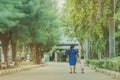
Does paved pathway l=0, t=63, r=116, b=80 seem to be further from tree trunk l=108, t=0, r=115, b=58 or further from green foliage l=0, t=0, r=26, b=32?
tree trunk l=108, t=0, r=115, b=58

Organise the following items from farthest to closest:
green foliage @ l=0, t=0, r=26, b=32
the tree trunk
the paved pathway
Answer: the tree trunk → green foliage @ l=0, t=0, r=26, b=32 → the paved pathway

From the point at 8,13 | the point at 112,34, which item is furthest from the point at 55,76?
the point at 112,34

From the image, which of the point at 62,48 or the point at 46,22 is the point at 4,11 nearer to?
the point at 46,22

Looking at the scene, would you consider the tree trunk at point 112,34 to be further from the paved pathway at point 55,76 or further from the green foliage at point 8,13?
the green foliage at point 8,13

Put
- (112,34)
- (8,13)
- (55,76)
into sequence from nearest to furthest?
(8,13), (55,76), (112,34)

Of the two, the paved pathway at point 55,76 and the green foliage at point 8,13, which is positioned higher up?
the green foliage at point 8,13

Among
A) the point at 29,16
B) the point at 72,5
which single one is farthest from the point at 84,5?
the point at 29,16

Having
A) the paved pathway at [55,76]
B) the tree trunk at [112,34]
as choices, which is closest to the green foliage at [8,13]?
the paved pathway at [55,76]

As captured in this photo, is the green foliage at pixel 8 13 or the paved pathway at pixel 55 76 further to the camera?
the green foliage at pixel 8 13

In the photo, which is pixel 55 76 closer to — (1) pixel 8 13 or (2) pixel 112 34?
(1) pixel 8 13

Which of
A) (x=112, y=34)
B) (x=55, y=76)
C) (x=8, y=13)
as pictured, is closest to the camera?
(x=8, y=13)

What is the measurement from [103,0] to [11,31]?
23.5ft

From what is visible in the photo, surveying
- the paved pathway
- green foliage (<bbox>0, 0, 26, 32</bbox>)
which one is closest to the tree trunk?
the paved pathway

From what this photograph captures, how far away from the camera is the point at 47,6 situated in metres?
33.6
